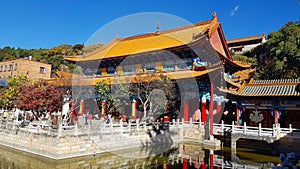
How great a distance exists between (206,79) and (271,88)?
4383mm

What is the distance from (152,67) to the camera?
21375 millimetres

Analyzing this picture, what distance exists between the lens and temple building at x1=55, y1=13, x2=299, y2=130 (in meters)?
16.4

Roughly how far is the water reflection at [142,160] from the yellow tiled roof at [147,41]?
33.5 feet

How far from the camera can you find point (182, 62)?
65.8 feet

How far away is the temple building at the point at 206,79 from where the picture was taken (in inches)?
646

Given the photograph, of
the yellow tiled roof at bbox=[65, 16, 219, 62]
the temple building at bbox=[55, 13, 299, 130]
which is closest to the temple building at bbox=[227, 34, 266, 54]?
the yellow tiled roof at bbox=[65, 16, 219, 62]

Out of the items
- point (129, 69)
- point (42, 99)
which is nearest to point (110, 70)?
point (129, 69)

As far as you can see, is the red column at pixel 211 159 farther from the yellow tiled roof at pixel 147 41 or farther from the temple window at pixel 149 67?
the yellow tiled roof at pixel 147 41

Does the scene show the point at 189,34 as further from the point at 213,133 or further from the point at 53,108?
the point at 53,108

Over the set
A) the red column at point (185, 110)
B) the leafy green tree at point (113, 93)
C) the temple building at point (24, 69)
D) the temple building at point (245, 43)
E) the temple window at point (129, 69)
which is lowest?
the red column at point (185, 110)

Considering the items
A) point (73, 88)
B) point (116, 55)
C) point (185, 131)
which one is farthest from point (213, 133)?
point (116, 55)

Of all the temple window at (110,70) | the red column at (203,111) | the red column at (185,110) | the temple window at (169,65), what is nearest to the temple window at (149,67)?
the temple window at (169,65)

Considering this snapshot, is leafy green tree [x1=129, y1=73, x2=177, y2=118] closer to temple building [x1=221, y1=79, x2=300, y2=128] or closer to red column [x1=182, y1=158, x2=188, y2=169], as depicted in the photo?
red column [x1=182, y1=158, x2=188, y2=169]

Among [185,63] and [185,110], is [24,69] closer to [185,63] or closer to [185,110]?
[185,63]
